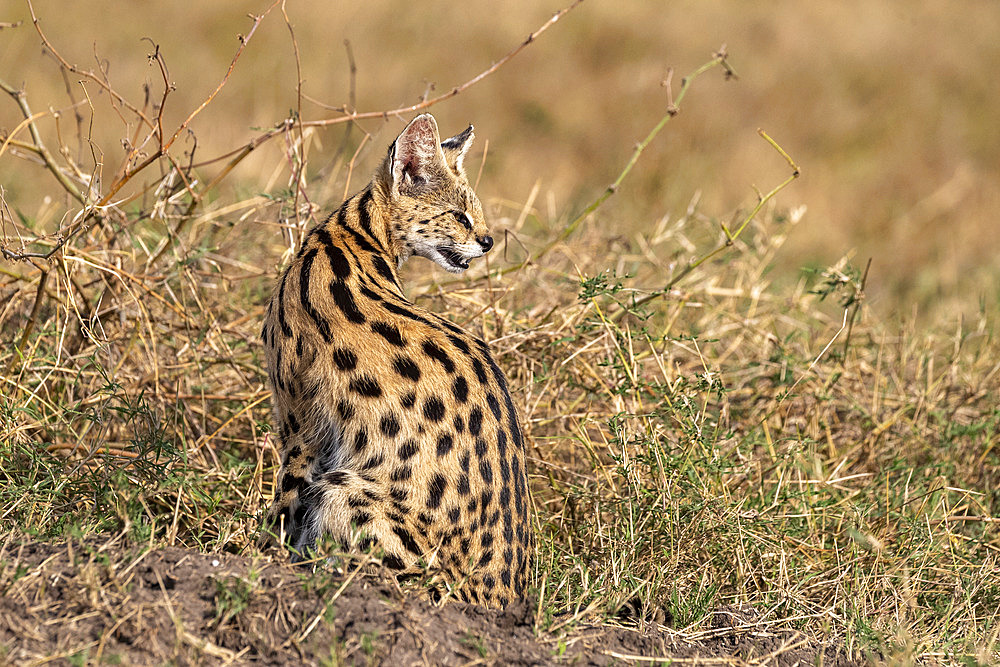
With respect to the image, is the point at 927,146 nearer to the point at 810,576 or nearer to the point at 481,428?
the point at 810,576

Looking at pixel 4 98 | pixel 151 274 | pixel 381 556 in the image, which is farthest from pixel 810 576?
pixel 4 98

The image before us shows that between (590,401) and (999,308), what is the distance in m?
3.75

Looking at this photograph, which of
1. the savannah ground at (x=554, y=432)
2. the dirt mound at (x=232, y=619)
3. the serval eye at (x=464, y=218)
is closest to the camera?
the dirt mound at (x=232, y=619)

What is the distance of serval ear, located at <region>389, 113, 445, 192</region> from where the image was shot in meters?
4.46

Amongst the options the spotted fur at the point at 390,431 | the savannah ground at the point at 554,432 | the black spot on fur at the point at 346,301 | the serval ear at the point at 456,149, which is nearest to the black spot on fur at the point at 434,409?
the spotted fur at the point at 390,431

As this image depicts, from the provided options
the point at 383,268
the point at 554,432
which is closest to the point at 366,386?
the point at 383,268

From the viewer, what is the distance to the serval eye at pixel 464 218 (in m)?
4.72

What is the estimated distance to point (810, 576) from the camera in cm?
435

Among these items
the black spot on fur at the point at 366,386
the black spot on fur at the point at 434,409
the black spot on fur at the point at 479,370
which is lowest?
the black spot on fur at the point at 434,409

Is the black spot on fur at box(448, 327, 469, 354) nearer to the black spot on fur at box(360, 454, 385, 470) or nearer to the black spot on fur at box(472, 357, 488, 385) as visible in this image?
the black spot on fur at box(472, 357, 488, 385)

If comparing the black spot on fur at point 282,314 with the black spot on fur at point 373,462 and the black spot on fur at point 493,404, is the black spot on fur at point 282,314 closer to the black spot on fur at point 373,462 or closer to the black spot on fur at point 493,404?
the black spot on fur at point 373,462

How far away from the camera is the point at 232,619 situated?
3207 mm

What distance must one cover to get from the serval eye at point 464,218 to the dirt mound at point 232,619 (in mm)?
1830

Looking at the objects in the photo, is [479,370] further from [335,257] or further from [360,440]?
[335,257]
